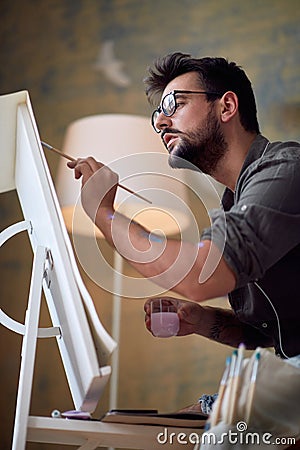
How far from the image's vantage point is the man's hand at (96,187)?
1301 millimetres

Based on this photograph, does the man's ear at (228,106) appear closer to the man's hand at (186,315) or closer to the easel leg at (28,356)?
the man's hand at (186,315)

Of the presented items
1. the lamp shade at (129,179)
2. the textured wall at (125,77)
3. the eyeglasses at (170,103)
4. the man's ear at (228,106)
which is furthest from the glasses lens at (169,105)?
the textured wall at (125,77)

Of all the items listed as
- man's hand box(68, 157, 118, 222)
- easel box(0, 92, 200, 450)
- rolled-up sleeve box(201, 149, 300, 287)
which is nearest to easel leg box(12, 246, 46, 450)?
easel box(0, 92, 200, 450)

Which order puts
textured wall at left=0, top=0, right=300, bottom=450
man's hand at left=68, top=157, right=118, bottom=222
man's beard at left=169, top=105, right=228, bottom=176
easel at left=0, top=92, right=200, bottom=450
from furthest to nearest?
textured wall at left=0, top=0, right=300, bottom=450 → man's beard at left=169, top=105, right=228, bottom=176 → man's hand at left=68, top=157, right=118, bottom=222 → easel at left=0, top=92, right=200, bottom=450

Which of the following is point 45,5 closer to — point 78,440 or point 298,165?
point 298,165

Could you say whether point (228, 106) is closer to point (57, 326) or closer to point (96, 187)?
point (96, 187)

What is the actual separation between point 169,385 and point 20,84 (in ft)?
4.35

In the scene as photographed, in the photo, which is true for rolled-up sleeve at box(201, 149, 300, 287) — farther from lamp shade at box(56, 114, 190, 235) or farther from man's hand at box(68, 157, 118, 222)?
lamp shade at box(56, 114, 190, 235)

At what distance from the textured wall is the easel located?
3.64 feet

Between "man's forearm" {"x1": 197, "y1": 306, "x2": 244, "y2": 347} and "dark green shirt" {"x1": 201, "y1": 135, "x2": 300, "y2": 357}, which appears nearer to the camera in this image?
"dark green shirt" {"x1": 201, "y1": 135, "x2": 300, "y2": 357}

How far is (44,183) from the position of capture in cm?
130

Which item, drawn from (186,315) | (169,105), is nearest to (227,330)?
(186,315)

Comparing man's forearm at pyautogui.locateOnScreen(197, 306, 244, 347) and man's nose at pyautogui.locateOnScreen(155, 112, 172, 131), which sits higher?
man's nose at pyautogui.locateOnScreen(155, 112, 172, 131)

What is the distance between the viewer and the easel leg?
112cm
